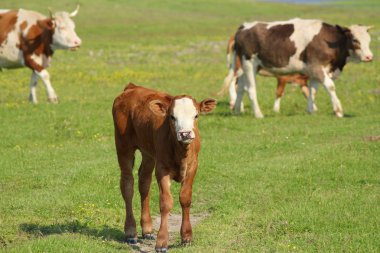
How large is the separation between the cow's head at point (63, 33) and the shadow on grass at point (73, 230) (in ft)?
52.4

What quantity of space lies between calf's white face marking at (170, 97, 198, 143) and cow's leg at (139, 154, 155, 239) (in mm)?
1465

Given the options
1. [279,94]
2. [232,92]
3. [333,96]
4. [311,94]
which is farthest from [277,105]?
[333,96]

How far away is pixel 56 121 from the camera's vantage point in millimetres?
21281

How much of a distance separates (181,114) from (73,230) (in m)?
2.56

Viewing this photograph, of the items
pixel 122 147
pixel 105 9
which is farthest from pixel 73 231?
pixel 105 9

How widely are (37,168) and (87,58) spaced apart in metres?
31.0

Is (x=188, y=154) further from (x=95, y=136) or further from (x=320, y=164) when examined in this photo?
(x=95, y=136)

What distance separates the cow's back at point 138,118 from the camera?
10569 mm

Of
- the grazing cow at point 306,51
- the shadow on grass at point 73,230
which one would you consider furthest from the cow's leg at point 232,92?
the shadow on grass at point 73,230

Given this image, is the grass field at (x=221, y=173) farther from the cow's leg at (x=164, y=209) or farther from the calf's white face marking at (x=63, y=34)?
the calf's white face marking at (x=63, y=34)

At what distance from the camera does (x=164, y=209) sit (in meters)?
9.95

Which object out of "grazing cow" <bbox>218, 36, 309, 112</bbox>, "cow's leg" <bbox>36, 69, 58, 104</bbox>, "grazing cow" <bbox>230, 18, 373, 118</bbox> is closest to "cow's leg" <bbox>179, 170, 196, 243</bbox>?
"grazing cow" <bbox>230, 18, 373, 118</bbox>

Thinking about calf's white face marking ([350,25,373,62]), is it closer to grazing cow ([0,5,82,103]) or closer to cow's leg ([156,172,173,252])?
grazing cow ([0,5,82,103])

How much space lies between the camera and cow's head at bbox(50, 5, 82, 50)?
26688 millimetres
